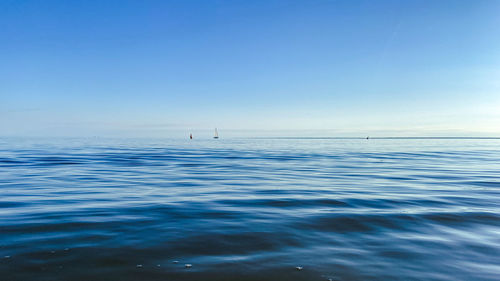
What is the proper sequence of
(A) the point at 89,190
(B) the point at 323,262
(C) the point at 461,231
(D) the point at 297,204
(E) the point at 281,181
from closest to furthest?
(B) the point at 323,262, (C) the point at 461,231, (D) the point at 297,204, (A) the point at 89,190, (E) the point at 281,181

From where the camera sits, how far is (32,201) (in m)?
7.57

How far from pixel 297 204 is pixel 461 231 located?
3.30 m

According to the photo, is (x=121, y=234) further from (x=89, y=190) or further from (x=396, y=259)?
(x=89, y=190)

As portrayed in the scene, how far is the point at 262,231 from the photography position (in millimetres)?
5254

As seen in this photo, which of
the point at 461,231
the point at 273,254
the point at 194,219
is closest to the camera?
the point at 273,254

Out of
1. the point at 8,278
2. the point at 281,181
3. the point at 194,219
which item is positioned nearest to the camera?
the point at 8,278

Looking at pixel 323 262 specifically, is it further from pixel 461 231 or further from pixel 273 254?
pixel 461 231

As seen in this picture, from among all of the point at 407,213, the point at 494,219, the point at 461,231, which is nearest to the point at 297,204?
the point at 407,213

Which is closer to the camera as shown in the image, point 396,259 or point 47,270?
point 47,270

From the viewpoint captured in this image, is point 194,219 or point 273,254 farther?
point 194,219

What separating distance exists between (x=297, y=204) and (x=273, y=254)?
11.2ft

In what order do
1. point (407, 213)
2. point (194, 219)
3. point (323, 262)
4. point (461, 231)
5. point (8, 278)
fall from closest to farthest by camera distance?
point (8, 278) < point (323, 262) < point (461, 231) < point (194, 219) < point (407, 213)

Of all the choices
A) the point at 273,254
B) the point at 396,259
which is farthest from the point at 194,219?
the point at 396,259

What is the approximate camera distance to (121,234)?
4.96 meters
